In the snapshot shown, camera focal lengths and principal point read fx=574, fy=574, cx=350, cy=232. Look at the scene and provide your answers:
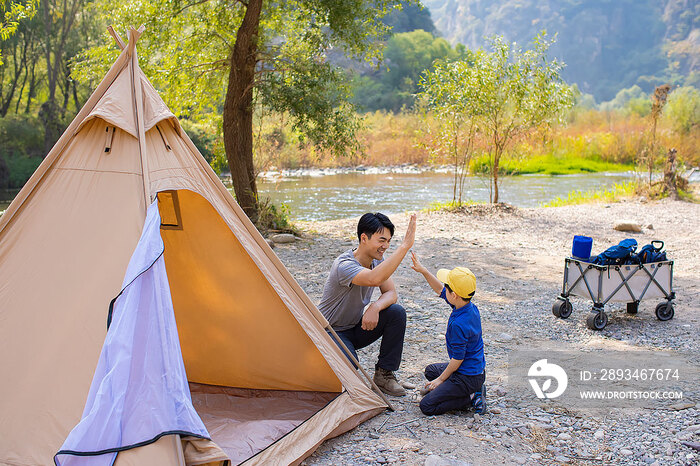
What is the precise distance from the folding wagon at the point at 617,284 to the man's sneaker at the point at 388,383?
2.36 metres

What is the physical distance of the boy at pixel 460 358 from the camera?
360cm

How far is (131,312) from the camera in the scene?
2588 mm

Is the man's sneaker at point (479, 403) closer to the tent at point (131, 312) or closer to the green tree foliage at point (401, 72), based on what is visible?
the tent at point (131, 312)

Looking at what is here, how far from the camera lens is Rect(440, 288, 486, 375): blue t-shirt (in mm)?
3576

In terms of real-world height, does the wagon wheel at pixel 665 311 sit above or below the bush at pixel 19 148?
below

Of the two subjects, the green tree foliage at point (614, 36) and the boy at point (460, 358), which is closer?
the boy at point (460, 358)

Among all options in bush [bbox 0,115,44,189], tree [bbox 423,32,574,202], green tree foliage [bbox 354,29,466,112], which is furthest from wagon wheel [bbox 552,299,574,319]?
green tree foliage [bbox 354,29,466,112]

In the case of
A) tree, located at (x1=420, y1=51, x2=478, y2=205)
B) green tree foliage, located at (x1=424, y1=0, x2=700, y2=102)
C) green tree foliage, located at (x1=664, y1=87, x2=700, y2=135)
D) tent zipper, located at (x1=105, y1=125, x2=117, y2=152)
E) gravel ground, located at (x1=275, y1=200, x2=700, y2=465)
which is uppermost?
green tree foliage, located at (x1=424, y1=0, x2=700, y2=102)

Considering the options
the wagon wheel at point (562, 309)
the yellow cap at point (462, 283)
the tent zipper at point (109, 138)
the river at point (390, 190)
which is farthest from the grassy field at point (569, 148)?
the tent zipper at point (109, 138)

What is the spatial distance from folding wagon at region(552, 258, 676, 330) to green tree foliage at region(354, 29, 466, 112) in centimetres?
4051

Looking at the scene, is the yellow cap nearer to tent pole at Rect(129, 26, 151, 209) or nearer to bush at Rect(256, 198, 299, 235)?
tent pole at Rect(129, 26, 151, 209)

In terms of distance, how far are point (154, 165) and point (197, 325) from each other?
1504 millimetres

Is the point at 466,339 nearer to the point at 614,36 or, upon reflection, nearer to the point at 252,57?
the point at 252,57

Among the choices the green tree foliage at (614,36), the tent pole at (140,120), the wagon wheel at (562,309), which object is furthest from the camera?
the green tree foliage at (614,36)
